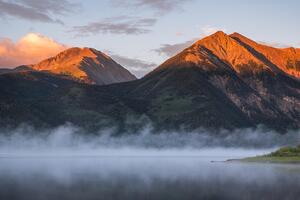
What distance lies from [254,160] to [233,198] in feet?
442

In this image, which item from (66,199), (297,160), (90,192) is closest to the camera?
(66,199)

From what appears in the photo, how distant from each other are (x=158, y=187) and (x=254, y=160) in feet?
398

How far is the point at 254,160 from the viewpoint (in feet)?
627

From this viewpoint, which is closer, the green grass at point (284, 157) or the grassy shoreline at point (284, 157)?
the grassy shoreline at point (284, 157)

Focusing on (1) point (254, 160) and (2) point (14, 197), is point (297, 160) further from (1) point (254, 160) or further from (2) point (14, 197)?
(2) point (14, 197)

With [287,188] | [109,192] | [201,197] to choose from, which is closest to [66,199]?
[109,192]

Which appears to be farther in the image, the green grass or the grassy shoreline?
the green grass

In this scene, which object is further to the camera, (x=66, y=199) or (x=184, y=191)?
(x=184, y=191)

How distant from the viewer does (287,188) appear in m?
71.3

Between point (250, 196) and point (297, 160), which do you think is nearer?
point (250, 196)

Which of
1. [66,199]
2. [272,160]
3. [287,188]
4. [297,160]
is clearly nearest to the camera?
[66,199]

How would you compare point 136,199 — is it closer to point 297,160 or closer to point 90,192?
point 90,192

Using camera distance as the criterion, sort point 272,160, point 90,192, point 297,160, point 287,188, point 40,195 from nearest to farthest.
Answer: point 40,195
point 90,192
point 287,188
point 297,160
point 272,160

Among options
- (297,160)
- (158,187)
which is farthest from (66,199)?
(297,160)
